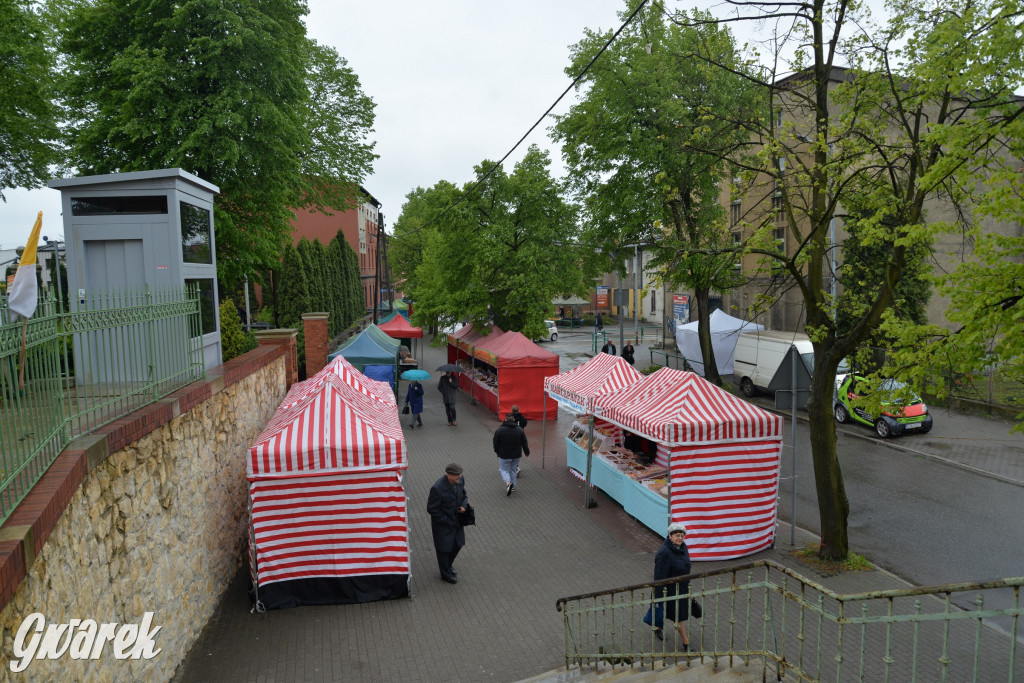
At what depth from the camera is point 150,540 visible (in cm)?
639

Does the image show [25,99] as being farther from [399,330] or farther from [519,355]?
[399,330]

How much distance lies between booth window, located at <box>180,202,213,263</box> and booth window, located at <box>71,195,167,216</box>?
28 centimetres

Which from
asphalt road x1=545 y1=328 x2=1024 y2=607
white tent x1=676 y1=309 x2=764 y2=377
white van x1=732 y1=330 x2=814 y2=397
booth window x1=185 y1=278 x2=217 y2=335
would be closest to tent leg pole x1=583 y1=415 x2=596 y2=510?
asphalt road x1=545 y1=328 x2=1024 y2=607

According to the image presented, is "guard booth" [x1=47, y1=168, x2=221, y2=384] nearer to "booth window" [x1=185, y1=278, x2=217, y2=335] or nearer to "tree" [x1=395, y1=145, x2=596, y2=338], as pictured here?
"booth window" [x1=185, y1=278, x2=217, y2=335]

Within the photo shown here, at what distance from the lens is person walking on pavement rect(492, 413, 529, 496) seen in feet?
43.2

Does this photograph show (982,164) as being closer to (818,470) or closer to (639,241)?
(818,470)

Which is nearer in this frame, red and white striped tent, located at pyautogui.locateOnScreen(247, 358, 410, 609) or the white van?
red and white striped tent, located at pyautogui.locateOnScreen(247, 358, 410, 609)

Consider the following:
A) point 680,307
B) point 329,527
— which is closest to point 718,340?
point 680,307

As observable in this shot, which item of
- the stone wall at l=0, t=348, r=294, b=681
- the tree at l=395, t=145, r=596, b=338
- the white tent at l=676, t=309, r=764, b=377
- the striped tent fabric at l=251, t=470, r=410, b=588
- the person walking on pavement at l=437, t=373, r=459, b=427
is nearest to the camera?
the stone wall at l=0, t=348, r=294, b=681

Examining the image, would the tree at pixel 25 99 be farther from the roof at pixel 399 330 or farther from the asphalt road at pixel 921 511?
the asphalt road at pixel 921 511

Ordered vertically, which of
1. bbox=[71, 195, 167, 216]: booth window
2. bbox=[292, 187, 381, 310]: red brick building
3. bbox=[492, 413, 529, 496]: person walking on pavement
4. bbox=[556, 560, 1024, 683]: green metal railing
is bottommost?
bbox=[556, 560, 1024, 683]: green metal railing

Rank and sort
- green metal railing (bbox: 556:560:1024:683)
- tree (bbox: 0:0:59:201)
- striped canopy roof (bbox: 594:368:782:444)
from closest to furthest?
green metal railing (bbox: 556:560:1024:683)
striped canopy roof (bbox: 594:368:782:444)
tree (bbox: 0:0:59:201)

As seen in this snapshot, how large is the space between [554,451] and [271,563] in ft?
31.7

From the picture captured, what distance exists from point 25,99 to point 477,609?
17.2 metres
